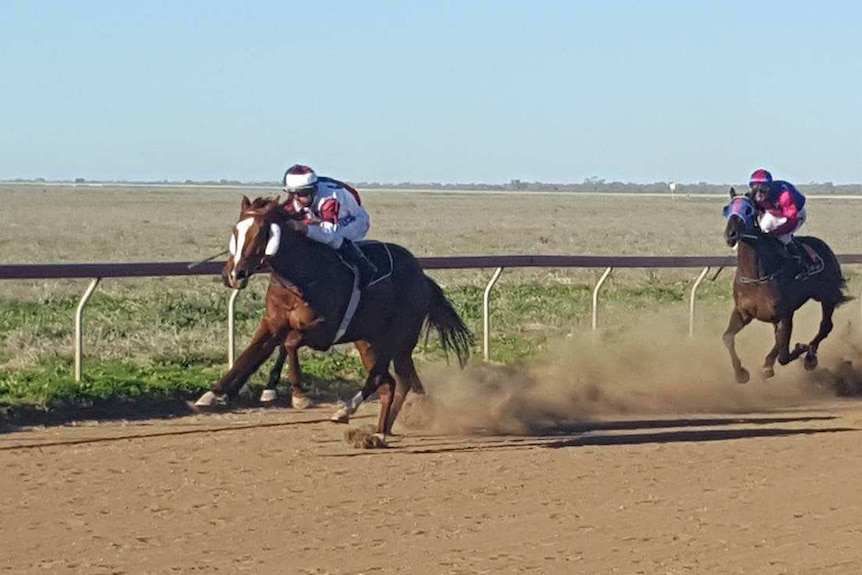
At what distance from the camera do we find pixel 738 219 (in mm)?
13859

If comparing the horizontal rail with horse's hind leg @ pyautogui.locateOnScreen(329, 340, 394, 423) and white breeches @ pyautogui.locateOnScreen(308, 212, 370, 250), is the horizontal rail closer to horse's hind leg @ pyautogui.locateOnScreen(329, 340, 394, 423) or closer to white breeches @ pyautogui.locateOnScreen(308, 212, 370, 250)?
white breeches @ pyautogui.locateOnScreen(308, 212, 370, 250)

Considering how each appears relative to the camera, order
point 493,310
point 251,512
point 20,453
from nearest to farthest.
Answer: point 251,512 < point 20,453 < point 493,310

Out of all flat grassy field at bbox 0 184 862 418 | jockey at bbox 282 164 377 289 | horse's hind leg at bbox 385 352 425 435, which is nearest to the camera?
jockey at bbox 282 164 377 289

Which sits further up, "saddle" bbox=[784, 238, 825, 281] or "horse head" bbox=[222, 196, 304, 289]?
"horse head" bbox=[222, 196, 304, 289]

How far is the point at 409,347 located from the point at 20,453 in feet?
9.56

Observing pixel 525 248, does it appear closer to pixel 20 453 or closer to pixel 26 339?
pixel 26 339

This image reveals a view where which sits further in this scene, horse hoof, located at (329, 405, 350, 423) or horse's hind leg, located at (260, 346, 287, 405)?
horse's hind leg, located at (260, 346, 287, 405)

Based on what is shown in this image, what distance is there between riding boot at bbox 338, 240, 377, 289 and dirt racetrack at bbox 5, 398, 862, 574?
113 cm

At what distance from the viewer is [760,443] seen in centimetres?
1080

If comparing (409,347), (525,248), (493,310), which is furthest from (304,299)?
(525,248)

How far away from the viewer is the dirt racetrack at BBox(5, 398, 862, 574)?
6895 mm

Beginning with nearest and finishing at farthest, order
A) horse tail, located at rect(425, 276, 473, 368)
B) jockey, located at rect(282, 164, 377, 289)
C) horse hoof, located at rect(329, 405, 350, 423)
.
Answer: jockey, located at rect(282, 164, 377, 289)
horse hoof, located at rect(329, 405, 350, 423)
horse tail, located at rect(425, 276, 473, 368)

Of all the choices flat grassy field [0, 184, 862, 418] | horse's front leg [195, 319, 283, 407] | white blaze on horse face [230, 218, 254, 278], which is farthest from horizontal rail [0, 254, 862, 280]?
white blaze on horse face [230, 218, 254, 278]

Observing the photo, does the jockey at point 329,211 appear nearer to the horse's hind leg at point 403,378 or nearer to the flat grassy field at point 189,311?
the horse's hind leg at point 403,378
